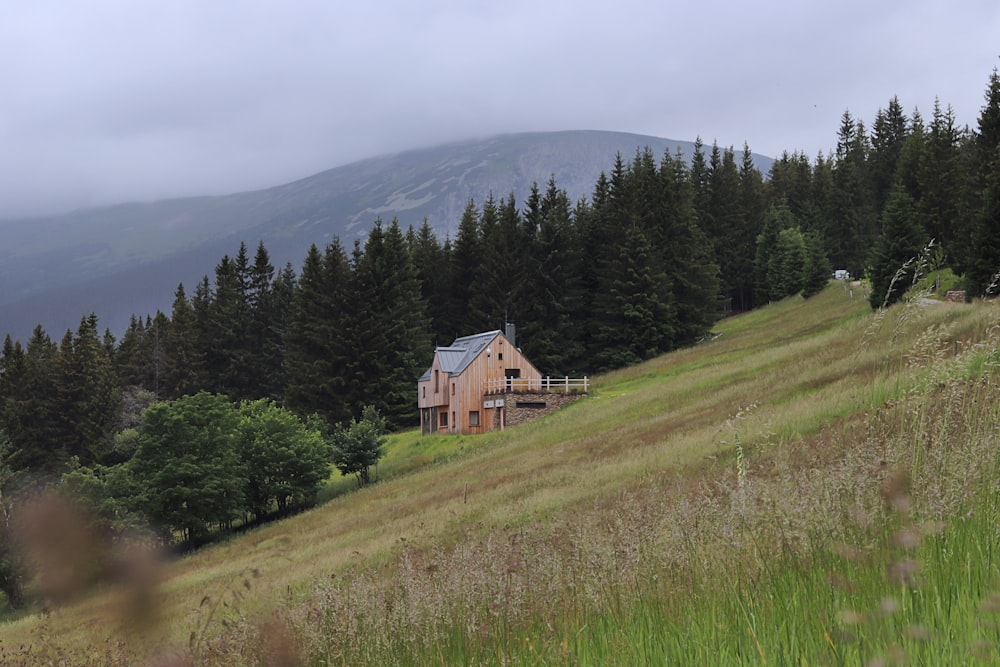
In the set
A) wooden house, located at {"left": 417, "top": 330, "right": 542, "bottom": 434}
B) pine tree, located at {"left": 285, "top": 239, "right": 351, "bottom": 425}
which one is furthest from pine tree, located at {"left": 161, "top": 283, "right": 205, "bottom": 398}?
wooden house, located at {"left": 417, "top": 330, "right": 542, "bottom": 434}

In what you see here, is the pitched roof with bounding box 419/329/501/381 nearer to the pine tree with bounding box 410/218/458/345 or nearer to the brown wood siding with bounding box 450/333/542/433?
the brown wood siding with bounding box 450/333/542/433

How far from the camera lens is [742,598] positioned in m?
4.05

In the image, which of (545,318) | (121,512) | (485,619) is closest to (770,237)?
(545,318)

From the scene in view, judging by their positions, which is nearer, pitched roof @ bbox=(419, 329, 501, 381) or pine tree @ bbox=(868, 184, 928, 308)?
pine tree @ bbox=(868, 184, 928, 308)

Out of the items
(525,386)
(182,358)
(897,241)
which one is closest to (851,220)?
(897,241)

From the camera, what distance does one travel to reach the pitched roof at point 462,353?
58.6m

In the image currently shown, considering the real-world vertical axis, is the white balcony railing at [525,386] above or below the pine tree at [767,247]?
below

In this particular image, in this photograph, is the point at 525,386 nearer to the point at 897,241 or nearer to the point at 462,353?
the point at 462,353

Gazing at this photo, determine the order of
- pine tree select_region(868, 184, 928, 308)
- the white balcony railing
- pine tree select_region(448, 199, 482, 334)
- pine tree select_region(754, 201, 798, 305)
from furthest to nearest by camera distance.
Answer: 1. pine tree select_region(754, 201, 798, 305)
2. pine tree select_region(448, 199, 482, 334)
3. the white balcony railing
4. pine tree select_region(868, 184, 928, 308)

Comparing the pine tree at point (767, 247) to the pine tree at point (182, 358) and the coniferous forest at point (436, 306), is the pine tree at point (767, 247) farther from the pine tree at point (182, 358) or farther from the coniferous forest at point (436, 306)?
the pine tree at point (182, 358)

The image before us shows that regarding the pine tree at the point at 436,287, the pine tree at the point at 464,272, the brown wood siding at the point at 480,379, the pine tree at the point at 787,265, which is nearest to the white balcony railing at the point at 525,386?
the brown wood siding at the point at 480,379

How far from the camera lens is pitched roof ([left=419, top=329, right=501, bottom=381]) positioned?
5862 centimetres

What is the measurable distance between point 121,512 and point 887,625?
1743 inches

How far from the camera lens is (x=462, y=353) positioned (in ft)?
199
